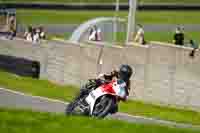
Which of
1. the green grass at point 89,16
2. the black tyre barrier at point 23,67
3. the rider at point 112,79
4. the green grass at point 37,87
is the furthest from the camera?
the green grass at point 89,16

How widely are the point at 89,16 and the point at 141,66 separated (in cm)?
3213

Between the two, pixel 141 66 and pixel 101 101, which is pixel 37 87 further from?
pixel 101 101

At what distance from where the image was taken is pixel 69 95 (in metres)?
23.0

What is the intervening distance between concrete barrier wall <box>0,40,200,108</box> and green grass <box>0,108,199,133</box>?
10836 mm

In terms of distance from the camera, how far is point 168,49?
21.3 m

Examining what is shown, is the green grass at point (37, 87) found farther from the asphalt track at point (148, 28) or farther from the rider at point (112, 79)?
the asphalt track at point (148, 28)

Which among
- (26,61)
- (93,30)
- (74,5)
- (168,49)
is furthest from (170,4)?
(168,49)

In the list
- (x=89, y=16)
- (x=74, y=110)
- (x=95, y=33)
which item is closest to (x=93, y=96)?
(x=74, y=110)

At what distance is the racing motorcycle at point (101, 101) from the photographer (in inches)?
492

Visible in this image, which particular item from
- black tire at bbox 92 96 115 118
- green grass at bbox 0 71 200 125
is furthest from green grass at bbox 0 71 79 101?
black tire at bbox 92 96 115 118

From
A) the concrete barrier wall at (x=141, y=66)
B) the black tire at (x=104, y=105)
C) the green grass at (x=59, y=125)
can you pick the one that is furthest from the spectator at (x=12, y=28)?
the green grass at (x=59, y=125)

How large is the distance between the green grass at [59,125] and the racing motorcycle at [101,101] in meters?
2.32

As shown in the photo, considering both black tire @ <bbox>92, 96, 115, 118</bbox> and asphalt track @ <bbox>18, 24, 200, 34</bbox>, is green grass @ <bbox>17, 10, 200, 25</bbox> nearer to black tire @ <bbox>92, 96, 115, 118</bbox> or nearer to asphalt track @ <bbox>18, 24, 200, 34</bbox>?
asphalt track @ <bbox>18, 24, 200, 34</bbox>

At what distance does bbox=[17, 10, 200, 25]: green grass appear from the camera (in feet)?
172
